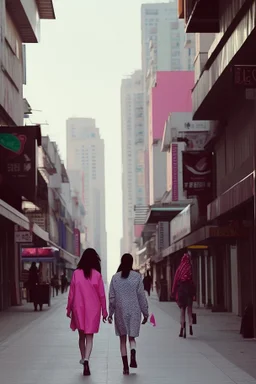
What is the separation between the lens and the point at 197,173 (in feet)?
142

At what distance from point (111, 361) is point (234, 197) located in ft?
30.0

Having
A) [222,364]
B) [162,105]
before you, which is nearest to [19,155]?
[222,364]

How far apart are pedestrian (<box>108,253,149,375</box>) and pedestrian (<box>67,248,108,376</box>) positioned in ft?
0.99

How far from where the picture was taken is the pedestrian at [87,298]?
14945mm

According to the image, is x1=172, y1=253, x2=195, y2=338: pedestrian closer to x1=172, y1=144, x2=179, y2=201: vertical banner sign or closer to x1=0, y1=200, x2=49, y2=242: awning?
x1=0, y1=200, x2=49, y2=242: awning

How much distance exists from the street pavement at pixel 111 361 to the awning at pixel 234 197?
127 inches

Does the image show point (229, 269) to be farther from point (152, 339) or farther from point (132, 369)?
point (132, 369)

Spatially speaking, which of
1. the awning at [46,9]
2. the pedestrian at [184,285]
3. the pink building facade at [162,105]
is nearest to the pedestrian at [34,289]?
the awning at [46,9]

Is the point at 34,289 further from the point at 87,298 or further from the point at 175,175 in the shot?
the point at 175,175

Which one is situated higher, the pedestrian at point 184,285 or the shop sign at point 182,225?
the shop sign at point 182,225

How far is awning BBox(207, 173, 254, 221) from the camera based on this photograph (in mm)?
22797

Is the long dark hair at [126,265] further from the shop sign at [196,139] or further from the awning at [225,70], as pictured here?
the shop sign at [196,139]

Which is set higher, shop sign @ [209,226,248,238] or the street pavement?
shop sign @ [209,226,248,238]

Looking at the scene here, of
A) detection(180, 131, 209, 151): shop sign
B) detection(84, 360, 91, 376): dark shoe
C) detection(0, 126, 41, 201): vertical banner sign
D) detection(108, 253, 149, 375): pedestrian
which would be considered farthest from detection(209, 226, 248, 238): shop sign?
detection(180, 131, 209, 151): shop sign
